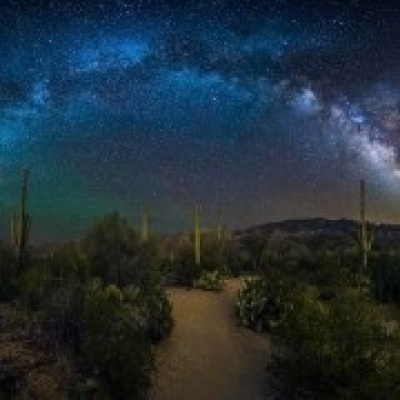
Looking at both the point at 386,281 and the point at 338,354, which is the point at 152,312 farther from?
the point at 386,281

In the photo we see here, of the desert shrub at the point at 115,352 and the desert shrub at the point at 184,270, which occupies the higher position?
the desert shrub at the point at 184,270

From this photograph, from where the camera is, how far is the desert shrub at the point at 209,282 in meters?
29.9

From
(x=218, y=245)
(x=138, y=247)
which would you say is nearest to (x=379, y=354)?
(x=138, y=247)

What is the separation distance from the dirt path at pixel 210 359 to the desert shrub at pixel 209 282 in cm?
407

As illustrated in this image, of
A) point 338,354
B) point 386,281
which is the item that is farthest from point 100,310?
point 386,281

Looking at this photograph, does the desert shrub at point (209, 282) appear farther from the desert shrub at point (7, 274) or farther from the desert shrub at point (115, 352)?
the desert shrub at point (115, 352)

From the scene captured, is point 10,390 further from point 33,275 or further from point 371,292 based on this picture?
point 371,292

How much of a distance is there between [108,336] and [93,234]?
16677mm

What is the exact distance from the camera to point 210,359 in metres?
20.2

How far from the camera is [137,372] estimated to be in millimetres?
16656

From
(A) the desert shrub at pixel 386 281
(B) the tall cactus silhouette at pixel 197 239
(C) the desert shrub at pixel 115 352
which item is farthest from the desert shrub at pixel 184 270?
(C) the desert shrub at pixel 115 352

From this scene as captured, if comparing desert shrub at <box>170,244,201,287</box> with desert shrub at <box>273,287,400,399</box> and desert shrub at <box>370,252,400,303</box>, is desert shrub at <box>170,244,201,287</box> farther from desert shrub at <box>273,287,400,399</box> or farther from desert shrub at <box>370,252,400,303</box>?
desert shrub at <box>273,287,400,399</box>

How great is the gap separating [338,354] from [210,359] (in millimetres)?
4265

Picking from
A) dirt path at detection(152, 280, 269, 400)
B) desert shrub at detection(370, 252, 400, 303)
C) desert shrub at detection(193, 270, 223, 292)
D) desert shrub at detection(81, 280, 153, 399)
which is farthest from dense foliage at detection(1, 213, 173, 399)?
desert shrub at detection(370, 252, 400, 303)
